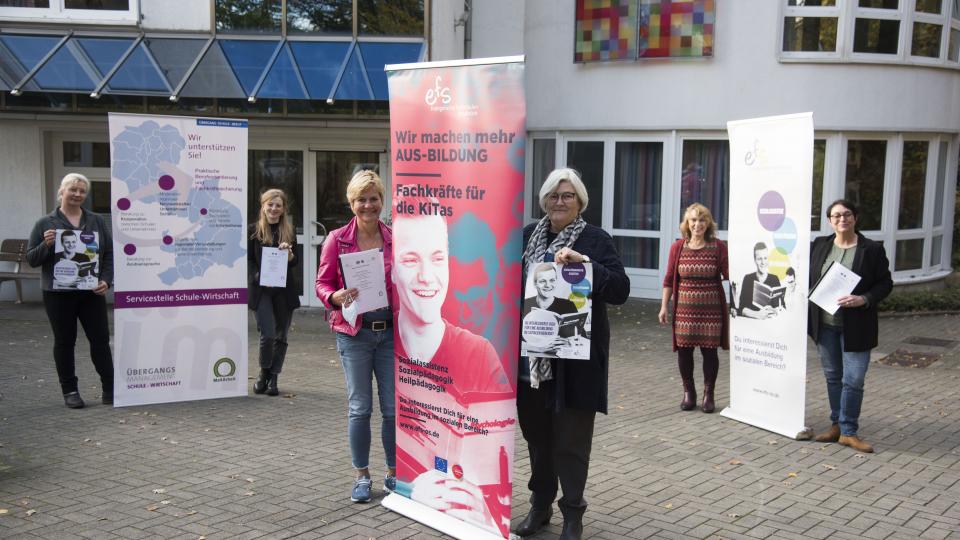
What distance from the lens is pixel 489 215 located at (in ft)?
14.8

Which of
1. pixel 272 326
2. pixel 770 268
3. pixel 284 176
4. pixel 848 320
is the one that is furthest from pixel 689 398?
pixel 284 176

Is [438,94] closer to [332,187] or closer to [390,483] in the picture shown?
[390,483]

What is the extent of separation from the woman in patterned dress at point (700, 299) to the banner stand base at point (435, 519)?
3.49m

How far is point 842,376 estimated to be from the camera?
269 inches

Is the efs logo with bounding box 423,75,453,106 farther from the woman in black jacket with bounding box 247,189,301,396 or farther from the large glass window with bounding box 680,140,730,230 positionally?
the large glass window with bounding box 680,140,730,230

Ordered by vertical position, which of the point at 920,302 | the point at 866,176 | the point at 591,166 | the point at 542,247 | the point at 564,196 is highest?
the point at 591,166

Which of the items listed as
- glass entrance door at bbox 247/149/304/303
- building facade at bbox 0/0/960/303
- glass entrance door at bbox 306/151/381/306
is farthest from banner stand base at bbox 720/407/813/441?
glass entrance door at bbox 247/149/304/303

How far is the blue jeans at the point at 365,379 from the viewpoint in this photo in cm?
523

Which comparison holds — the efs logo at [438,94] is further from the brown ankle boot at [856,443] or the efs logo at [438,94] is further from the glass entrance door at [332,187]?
the glass entrance door at [332,187]

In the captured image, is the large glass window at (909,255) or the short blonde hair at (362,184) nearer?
the short blonde hair at (362,184)

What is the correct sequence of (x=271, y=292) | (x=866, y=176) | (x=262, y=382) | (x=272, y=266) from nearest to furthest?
(x=272, y=266) → (x=271, y=292) → (x=262, y=382) → (x=866, y=176)

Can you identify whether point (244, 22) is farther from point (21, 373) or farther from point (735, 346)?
point (735, 346)

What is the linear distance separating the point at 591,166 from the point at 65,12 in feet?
28.1

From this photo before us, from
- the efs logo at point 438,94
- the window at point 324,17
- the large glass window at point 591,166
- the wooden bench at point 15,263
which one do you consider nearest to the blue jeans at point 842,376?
the efs logo at point 438,94
